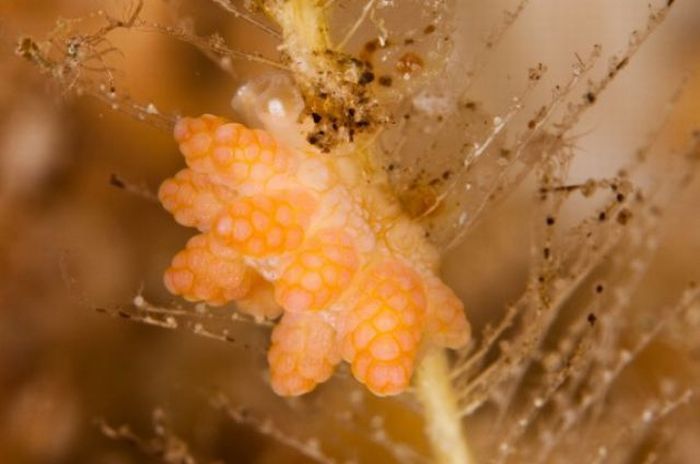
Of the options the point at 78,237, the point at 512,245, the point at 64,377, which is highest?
the point at 512,245

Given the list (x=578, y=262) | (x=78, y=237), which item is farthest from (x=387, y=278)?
(x=78, y=237)

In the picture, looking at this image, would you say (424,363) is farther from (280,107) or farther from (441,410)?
(280,107)

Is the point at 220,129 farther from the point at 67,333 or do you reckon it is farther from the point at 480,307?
the point at 480,307

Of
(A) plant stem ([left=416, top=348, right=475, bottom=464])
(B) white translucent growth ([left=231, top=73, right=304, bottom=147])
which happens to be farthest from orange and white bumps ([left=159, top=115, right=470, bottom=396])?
(A) plant stem ([left=416, top=348, right=475, bottom=464])

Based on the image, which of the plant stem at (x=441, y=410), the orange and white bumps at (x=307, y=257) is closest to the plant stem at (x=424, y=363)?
the plant stem at (x=441, y=410)

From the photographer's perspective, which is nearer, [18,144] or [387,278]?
[387,278]

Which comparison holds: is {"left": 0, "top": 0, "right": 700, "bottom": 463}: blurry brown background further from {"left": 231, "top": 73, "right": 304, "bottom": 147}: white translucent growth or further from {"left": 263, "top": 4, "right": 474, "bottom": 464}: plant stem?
{"left": 231, "top": 73, "right": 304, "bottom": 147}: white translucent growth

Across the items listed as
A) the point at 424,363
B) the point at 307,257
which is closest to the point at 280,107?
the point at 307,257
